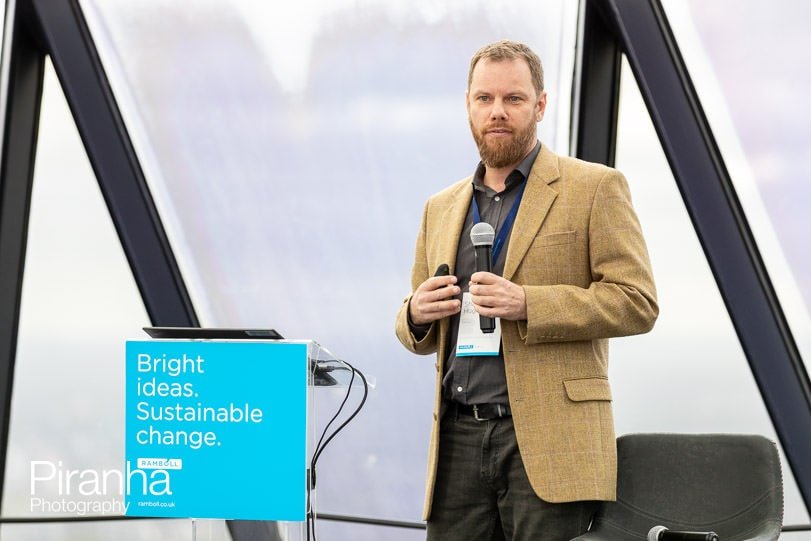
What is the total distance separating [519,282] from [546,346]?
0.17 m

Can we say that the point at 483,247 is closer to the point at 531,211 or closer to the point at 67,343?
the point at 531,211

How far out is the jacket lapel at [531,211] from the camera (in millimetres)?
2150

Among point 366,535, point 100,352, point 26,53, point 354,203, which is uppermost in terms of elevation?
point 26,53

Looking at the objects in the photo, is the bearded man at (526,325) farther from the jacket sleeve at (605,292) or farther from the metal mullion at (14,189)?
the metal mullion at (14,189)

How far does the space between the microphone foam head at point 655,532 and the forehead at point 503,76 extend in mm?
1092

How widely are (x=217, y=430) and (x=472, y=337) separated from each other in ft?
2.17

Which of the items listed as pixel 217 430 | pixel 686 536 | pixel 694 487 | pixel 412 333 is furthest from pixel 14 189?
pixel 686 536

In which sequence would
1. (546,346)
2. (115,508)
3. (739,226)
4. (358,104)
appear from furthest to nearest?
(115,508) < (358,104) < (739,226) < (546,346)

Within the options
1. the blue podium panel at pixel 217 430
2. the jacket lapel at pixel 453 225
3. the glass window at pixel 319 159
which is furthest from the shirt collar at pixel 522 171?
the glass window at pixel 319 159

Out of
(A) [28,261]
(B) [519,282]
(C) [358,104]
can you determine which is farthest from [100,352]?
(B) [519,282]

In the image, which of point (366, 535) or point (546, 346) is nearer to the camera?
point (546, 346)

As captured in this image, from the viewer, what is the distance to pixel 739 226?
142 inches

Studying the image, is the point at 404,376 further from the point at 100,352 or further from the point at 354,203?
the point at 100,352

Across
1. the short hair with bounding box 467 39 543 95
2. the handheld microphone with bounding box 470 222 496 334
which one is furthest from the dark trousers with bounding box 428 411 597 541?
the short hair with bounding box 467 39 543 95
